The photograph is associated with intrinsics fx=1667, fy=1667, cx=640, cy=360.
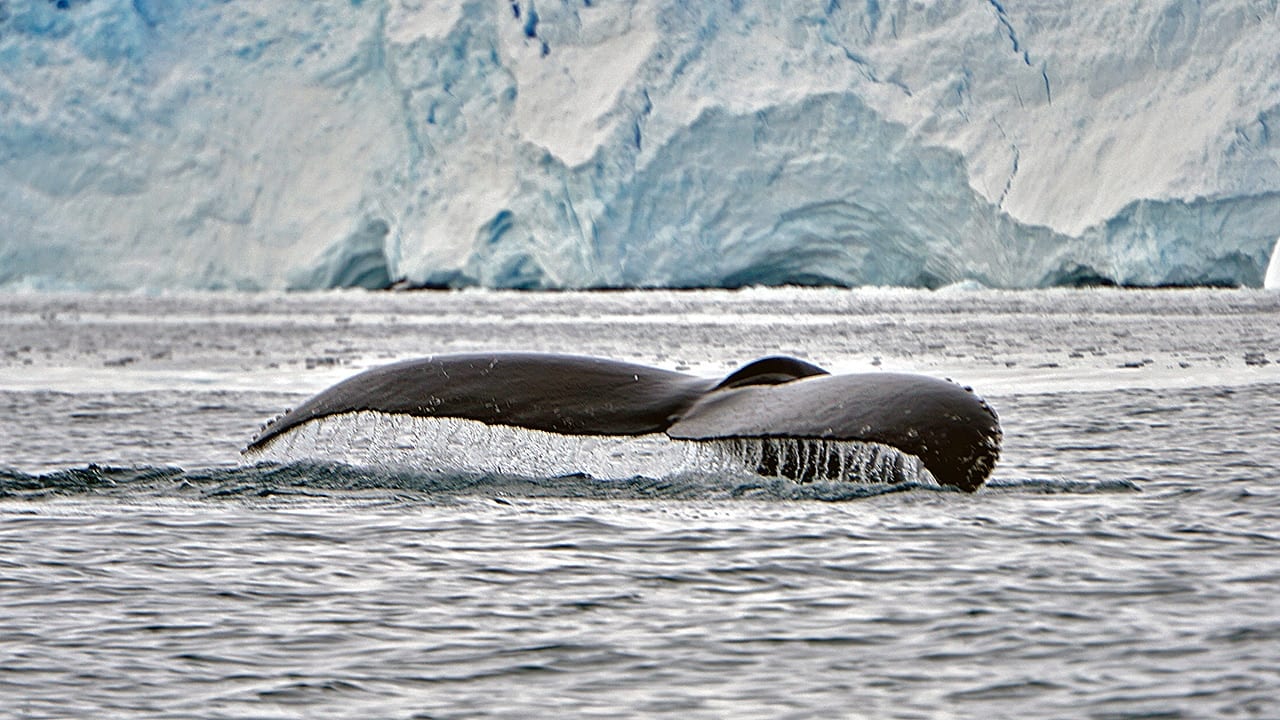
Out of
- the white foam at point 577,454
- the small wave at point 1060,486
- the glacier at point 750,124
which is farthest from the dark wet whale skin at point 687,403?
the glacier at point 750,124

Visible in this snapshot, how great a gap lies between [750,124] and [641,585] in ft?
121

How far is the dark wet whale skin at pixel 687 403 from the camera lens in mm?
5336

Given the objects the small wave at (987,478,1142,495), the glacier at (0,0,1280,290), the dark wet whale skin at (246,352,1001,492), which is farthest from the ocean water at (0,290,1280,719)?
the glacier at (0,0,1280,290)

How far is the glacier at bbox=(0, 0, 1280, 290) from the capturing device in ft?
128

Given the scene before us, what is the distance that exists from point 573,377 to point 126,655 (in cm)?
208

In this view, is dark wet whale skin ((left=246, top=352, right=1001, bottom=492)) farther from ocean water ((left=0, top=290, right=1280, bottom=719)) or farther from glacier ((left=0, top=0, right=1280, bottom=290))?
glacier ((left=0, top=0, right=1280, bottom=290))

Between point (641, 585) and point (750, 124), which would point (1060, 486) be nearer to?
point (641, 585)

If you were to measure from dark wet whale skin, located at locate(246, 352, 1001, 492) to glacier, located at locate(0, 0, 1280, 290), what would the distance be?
34.1 m

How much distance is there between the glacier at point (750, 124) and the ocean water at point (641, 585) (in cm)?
2990

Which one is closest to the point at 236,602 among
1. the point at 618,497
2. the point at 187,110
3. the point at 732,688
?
the point at 732,688

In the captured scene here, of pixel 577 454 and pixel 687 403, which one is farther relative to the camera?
pixel 577 454

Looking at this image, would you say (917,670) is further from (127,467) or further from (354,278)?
(354,278)

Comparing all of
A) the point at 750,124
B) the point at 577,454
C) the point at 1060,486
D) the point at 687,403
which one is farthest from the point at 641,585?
the point at 750,124

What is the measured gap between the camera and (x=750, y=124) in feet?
135
